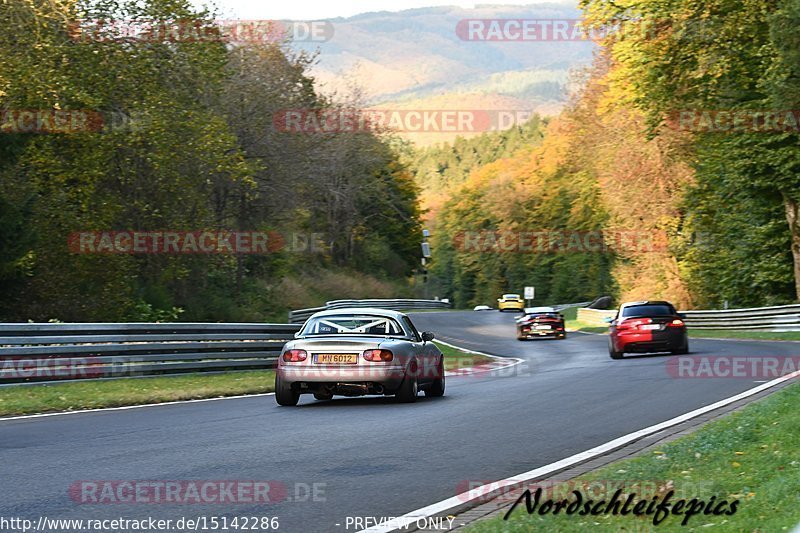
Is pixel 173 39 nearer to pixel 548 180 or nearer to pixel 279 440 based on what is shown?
pixel 279 440

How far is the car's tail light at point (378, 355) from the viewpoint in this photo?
1614cm

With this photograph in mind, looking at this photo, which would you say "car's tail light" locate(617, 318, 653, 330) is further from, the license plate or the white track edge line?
the license plate

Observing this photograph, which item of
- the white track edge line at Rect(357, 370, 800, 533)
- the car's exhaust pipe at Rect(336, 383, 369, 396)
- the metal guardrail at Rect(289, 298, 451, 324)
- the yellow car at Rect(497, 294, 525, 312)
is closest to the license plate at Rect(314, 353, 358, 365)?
the car's exhaust pipe at Rect(336, 383, 369, 396)

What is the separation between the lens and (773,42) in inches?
1465

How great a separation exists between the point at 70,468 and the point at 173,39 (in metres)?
25.2

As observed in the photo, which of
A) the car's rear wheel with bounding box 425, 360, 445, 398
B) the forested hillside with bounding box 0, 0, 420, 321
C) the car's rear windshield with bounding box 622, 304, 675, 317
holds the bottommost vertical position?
the car's rear wheel with bounding box 425, 360, 445, 398

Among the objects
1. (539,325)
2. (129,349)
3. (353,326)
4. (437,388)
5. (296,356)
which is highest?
(353,326)

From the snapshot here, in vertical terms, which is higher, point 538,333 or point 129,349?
point 129,349

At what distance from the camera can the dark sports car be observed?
1870 inches

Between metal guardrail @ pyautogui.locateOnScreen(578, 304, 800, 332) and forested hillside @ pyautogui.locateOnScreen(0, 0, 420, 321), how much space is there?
18.1m

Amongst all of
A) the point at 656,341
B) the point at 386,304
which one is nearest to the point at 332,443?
the point at 656,341

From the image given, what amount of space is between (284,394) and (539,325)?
31.8 m

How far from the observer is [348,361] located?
52.9ft

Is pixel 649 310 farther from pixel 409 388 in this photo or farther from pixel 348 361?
pixel 348 361
